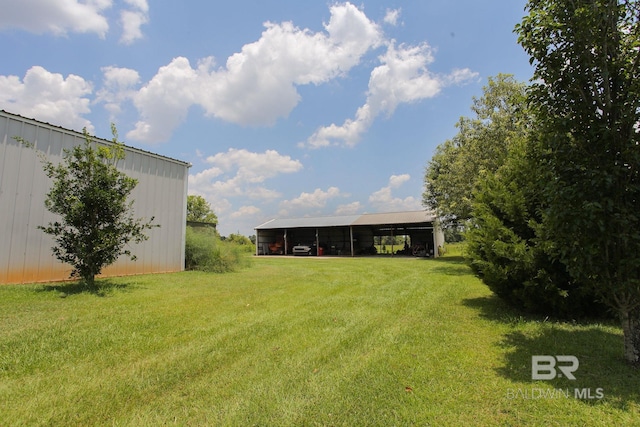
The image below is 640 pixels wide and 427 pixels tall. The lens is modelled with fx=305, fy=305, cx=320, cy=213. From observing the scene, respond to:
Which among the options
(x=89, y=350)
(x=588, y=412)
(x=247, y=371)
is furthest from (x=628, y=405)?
(x=89, y=350)

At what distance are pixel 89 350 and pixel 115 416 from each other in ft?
5.90

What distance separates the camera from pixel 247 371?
11.2 feet

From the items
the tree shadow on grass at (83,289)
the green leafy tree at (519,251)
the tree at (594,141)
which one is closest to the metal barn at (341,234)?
the green leafy tree at (519,251)

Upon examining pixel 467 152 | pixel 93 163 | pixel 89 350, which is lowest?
pixel 89 350

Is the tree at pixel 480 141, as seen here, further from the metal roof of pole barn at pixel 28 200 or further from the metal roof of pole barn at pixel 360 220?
the metal roof of pole barn at pixel 28 200

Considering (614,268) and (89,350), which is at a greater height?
(614,268)

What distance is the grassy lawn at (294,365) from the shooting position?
2590 millimetres

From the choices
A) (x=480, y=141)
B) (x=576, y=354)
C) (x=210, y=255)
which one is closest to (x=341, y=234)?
(x=480, y=141)

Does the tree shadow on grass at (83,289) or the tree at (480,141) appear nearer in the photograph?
the tree shadow on grass at (83,289)

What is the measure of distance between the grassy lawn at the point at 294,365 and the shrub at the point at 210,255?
20.9ft

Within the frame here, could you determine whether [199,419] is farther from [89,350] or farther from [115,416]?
[89,350]

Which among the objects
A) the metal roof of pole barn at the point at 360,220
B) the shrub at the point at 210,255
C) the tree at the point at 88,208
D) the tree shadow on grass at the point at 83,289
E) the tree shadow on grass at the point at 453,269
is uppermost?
the metal roof of pole barn at the point at 360,220

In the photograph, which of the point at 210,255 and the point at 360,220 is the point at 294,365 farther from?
the point at 360,220

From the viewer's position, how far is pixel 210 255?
43.6ft
